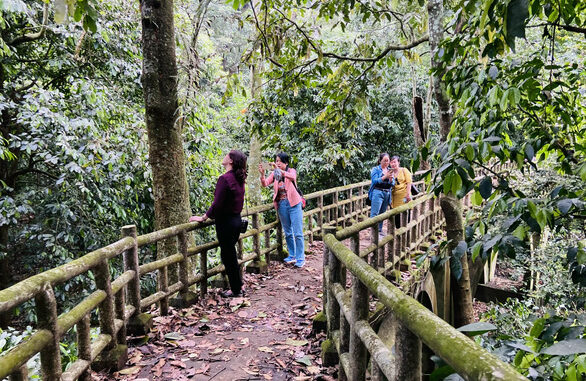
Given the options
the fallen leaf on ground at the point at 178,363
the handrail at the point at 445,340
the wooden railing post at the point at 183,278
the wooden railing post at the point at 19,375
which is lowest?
the fallen leaf on ground at the point at 178,363

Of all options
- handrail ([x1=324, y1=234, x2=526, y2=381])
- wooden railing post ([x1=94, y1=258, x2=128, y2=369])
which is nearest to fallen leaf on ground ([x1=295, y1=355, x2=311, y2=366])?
wooden railing post ([x1=94, y1=258, x2=128, y2=369])

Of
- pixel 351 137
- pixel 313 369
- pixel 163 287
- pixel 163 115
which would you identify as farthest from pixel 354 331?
pixel 351 137

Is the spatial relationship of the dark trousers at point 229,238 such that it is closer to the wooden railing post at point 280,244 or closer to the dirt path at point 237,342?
the dirt path at point 237,342

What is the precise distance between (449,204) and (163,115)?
4.15 metres

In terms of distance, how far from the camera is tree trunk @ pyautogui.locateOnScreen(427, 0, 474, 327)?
16.4 feet

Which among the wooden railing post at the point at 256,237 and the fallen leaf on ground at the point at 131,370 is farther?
the wooden railing post at the point at 256,237

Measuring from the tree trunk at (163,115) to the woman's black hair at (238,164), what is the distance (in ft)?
2.86

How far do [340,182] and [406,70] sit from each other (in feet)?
17.0

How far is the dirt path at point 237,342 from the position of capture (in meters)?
3.82

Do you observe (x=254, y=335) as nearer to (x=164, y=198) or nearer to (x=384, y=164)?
(x=164, y=198)

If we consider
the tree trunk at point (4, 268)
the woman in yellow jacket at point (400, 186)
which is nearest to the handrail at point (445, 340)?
the woman in yellow jacket at point (400, 186)

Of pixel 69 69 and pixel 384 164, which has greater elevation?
pixel 69 69

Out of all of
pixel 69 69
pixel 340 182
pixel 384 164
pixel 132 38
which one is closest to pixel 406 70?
pixel 340 182

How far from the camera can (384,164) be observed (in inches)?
321
